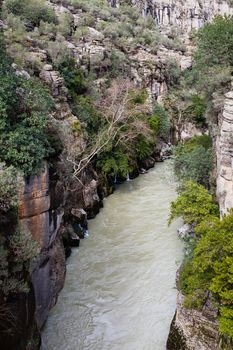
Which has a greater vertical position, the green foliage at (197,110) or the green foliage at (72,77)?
the green foliage at (72,77)

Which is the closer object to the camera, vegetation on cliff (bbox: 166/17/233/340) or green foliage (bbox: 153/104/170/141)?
vegetation on cliff (bbox: 166/17/233/340)

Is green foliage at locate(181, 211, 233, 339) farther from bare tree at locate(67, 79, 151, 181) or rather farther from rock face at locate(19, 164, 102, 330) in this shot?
bare tree at locate(67, 79, 151, 181)

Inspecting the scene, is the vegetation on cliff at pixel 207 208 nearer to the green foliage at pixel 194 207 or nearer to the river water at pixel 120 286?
the green foliage at pixel 194 207

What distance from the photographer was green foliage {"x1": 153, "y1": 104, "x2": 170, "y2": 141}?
34753mm

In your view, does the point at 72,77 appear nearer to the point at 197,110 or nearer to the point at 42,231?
the point at 197,110

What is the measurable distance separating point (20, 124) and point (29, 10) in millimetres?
25788

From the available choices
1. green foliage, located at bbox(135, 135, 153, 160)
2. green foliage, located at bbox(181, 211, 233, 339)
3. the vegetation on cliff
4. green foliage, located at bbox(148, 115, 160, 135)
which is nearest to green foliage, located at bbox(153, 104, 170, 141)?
green foliage, located at bbox(148, 115, 160, 135)

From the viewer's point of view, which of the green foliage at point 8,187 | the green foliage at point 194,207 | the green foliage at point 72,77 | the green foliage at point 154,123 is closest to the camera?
the green foliage at point 8,187

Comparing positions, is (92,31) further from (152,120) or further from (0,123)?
(0,123)

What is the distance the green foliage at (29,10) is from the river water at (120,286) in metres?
20.1

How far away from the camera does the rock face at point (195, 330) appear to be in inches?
389

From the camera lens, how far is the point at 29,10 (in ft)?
102

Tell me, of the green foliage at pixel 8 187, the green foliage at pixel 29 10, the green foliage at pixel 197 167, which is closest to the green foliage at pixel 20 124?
the green foliage at pixel 8 187

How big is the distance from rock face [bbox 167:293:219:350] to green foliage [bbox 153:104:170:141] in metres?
25.6
